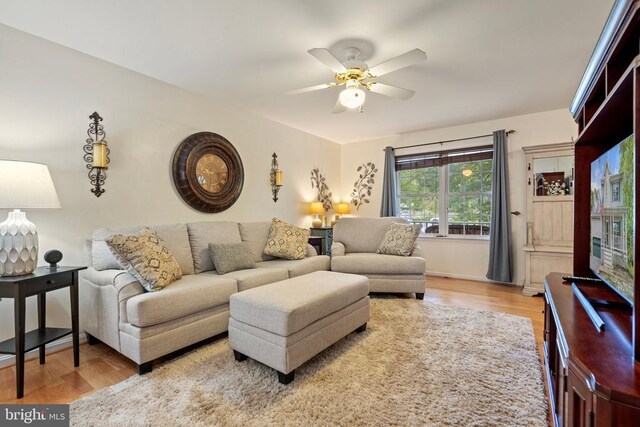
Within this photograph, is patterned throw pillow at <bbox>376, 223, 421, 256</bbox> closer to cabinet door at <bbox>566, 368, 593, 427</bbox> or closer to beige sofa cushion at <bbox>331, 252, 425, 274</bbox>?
beige sofa cushion at <bbox>331, 252, 425, 274</bbox>

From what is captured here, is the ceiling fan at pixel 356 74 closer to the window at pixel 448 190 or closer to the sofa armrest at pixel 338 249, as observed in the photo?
the sofa armrest at pixel 338 249

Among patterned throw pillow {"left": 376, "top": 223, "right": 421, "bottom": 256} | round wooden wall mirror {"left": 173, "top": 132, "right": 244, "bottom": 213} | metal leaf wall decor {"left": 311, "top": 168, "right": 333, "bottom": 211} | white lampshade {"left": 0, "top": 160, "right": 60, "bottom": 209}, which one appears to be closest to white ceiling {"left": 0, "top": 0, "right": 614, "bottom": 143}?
round wooden wall mirror {"left": 173, "top": 132, "right": 244, "bottom": 213}

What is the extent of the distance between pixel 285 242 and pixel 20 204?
2.31 meters

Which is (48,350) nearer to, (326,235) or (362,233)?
(326,235)

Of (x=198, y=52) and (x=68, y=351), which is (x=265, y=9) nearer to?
(x=198, y=52)

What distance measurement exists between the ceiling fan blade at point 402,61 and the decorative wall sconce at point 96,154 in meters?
2.37

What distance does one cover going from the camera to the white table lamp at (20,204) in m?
1.80

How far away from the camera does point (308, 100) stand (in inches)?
142

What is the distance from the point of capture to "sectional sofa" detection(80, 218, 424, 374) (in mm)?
1979

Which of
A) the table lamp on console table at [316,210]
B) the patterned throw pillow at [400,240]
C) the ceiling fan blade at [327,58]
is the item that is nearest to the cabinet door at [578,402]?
the ceiling fan blade at [327,58]

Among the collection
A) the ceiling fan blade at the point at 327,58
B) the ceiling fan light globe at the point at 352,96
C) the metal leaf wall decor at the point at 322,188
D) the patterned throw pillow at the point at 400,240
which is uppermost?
the ceiling fan blade at the point at 327,58

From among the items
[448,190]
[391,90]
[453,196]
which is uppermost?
[391,90]

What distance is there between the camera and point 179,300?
212 cm

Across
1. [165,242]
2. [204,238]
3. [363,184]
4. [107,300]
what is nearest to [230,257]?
[204,238]
